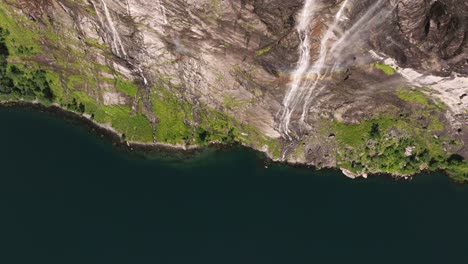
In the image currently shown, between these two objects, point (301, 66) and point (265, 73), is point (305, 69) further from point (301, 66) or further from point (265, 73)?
point (265, 73)

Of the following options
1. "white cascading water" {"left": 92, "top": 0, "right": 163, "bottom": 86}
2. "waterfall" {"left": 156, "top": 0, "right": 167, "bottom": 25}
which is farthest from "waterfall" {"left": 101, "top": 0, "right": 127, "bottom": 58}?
"waterfall" {"left": 156, "top": 0, "right": 167, "bottom": 25}

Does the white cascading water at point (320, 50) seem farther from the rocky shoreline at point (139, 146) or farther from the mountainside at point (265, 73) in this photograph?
the rocky shoreline at point (139, 146)

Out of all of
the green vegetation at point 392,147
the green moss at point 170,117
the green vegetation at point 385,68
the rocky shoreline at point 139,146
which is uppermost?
the green vegetation at point 385,68

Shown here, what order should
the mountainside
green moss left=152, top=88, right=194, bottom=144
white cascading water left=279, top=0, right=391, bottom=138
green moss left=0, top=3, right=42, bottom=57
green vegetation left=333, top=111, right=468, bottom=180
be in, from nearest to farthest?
white cascading water left=279, top=0, right=391, bottom=138
the mountainside
green moss left=0, top=3, right=42, bottom=57
green vegetation left=333, top=111, right=468, bottom=180
green moss left=152, top=88, right=194, bottom=144

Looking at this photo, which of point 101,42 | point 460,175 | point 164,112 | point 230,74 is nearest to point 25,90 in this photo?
point 101,42

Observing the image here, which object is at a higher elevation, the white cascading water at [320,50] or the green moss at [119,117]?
the white cascading water at [320,50]

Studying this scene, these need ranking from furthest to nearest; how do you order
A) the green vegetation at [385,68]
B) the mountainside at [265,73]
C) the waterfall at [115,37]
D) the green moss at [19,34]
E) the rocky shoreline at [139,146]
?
the rocky shoreline at [139,146] → the green moss at [19,34] → the waterfall at [115,37] → the green vegetation at [385,68] → the mountainside at [265,73]

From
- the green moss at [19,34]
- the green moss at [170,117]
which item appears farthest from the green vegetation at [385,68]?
the green moss at [19,34]

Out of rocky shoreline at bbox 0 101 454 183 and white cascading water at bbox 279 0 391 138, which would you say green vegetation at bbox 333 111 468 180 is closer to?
rocky shoreline at bbox 0 101 454 183

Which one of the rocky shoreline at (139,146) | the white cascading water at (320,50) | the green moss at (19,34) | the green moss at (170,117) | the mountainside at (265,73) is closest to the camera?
the white cascading water at (320,50)

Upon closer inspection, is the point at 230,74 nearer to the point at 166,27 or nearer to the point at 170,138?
the point at 166,27

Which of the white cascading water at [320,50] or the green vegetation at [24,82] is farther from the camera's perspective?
the green vegetation at [24,82]
